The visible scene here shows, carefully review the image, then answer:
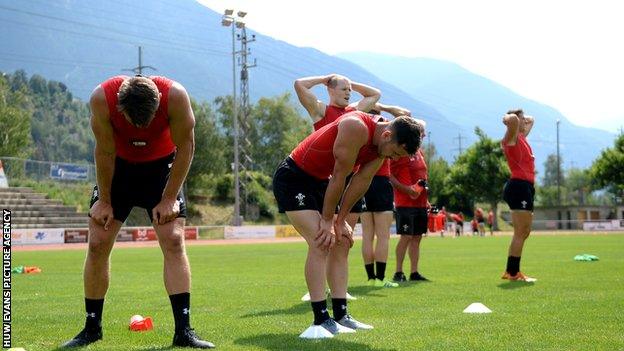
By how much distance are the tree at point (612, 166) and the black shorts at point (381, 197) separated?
69.6 m

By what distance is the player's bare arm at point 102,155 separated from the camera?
540cm

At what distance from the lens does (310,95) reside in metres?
8.62

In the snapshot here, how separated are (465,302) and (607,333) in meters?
2.50

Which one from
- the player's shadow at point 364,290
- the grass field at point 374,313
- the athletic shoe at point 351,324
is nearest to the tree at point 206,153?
the grass field at point 374,313

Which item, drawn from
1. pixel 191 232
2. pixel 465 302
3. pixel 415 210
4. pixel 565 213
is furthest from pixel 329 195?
pixel 565 213

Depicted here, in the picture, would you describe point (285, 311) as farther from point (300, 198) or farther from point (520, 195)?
point (520, 195)

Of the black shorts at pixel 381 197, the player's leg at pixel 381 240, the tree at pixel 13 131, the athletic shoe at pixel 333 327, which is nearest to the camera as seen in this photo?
the athletic shoe at pixel 333 327

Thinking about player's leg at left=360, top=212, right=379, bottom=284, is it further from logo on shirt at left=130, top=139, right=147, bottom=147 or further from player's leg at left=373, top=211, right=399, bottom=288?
logo on shirt at left=130, top=139, right=147, bottom=147

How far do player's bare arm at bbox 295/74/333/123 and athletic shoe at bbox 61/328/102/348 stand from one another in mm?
3771

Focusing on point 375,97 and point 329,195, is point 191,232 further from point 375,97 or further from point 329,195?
point 329,195

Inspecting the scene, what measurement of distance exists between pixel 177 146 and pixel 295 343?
1.78 metres

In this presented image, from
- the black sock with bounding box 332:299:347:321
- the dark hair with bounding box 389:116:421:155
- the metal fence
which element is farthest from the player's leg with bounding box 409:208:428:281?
the metal fence

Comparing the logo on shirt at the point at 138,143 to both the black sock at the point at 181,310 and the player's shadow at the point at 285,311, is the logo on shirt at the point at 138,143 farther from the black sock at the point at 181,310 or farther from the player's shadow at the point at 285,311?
the player's shadow at the point at 285,311

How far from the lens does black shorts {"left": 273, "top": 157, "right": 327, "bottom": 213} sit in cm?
645
